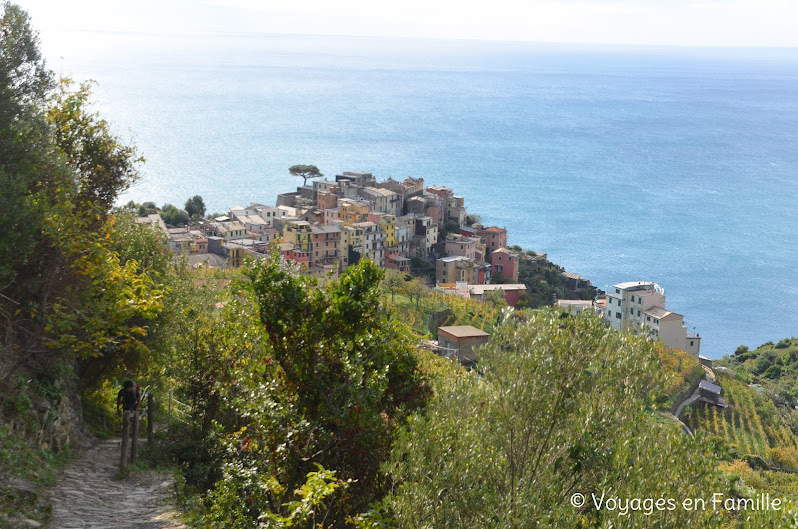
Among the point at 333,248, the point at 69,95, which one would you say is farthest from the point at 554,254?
the point at 69,95

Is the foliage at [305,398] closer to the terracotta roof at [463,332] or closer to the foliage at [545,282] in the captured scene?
the terracotta roof at [463,332]

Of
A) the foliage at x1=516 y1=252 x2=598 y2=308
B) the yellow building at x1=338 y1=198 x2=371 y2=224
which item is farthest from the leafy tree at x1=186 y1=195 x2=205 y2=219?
the foliage at x1=516 y1=252 x2=598 y2=308

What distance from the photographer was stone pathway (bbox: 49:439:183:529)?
642 cm

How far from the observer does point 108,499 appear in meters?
7.11

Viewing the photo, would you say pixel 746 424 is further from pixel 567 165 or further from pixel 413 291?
pixel 567 165

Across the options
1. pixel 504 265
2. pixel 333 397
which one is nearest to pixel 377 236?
pixel 504 265

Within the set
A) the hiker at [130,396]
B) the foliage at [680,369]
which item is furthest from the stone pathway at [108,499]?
the foliage at [680,369]

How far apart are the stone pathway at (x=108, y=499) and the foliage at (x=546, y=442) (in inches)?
90.9

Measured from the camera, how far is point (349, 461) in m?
6.57

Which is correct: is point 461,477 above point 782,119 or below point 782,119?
below

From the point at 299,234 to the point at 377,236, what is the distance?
21.4 feet

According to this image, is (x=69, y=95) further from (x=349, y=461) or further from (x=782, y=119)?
(x=782, y=119)

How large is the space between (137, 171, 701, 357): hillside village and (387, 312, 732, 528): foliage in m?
40.5

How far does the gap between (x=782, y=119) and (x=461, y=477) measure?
629ft
